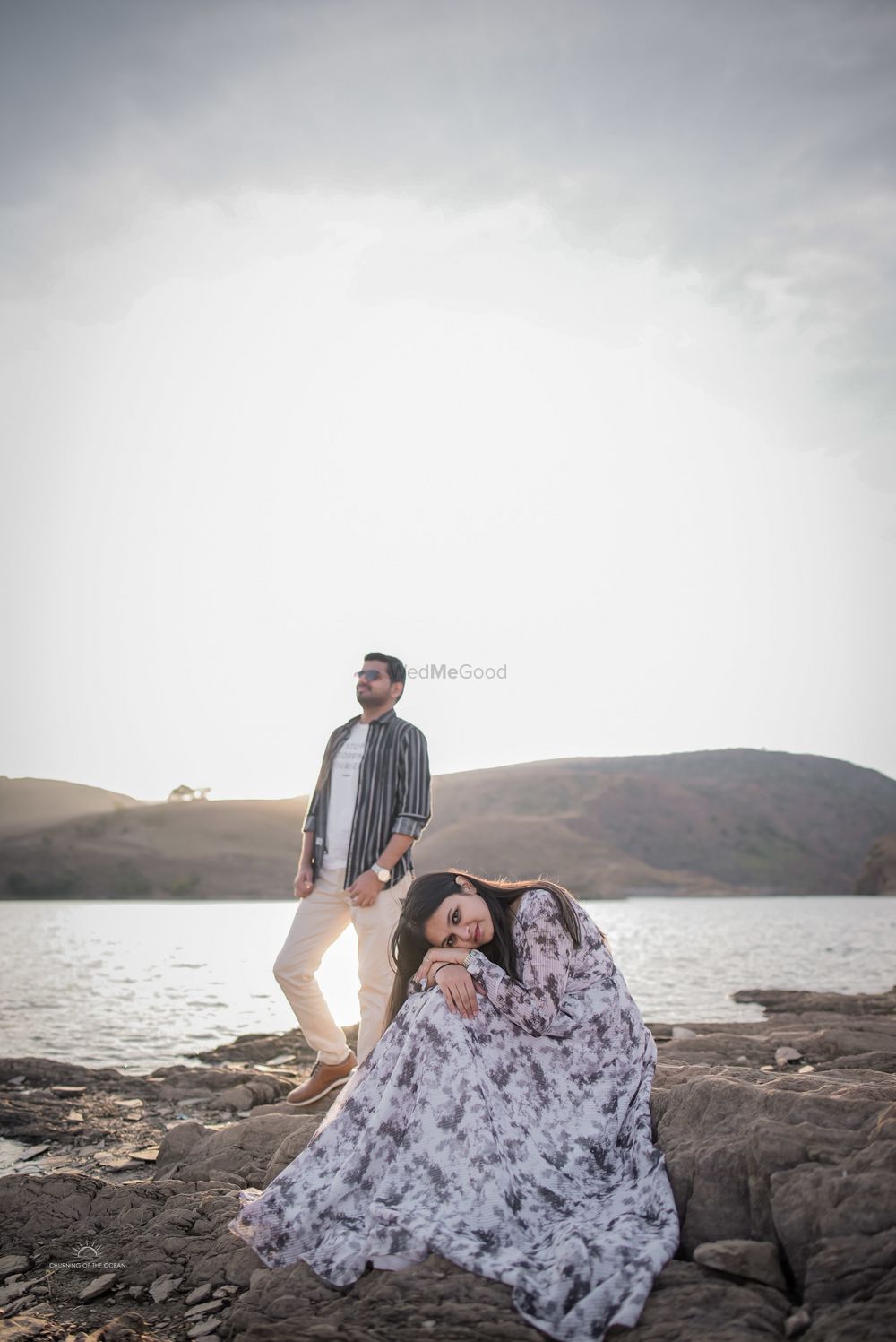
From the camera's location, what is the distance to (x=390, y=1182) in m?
2.96

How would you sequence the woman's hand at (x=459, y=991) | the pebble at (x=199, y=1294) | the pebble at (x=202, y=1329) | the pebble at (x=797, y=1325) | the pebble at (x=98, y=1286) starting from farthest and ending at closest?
1. the woman's hand at (x=459, y=991)
2. the pebble at (x=98, y=1286)
3. the pebble at (x=199, y=1294)
4. the pebble at (x=202, y=1329)
5. the pebble at (x=797, y=1325)

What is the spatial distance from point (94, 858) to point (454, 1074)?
67.0 metres

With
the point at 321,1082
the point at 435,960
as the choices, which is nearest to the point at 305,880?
the point at 321,1082

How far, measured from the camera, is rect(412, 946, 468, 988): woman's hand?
3.28 m

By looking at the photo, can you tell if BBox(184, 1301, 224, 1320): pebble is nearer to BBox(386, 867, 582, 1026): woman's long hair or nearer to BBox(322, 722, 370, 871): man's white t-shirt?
BBox(386, 867, 582, 1026): woman's long hair

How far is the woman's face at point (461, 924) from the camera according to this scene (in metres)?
3.41

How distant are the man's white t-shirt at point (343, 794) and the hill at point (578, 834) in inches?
2062

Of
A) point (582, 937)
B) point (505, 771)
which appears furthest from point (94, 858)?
point (582, 937)

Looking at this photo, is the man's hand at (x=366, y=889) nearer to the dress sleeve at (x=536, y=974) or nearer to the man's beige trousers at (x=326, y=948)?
the man's beige trousers at (x=326, y=948)

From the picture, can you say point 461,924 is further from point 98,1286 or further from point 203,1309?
point 98,1286

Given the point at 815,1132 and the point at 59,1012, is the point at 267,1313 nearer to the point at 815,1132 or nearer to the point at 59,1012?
the point at 815,1132

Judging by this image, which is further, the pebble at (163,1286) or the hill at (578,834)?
the hill at (578,834)

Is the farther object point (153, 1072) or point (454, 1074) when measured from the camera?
point (153, 1072)

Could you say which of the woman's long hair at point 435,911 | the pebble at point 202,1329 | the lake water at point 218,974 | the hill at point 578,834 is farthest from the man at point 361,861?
the hill at point 578,834
